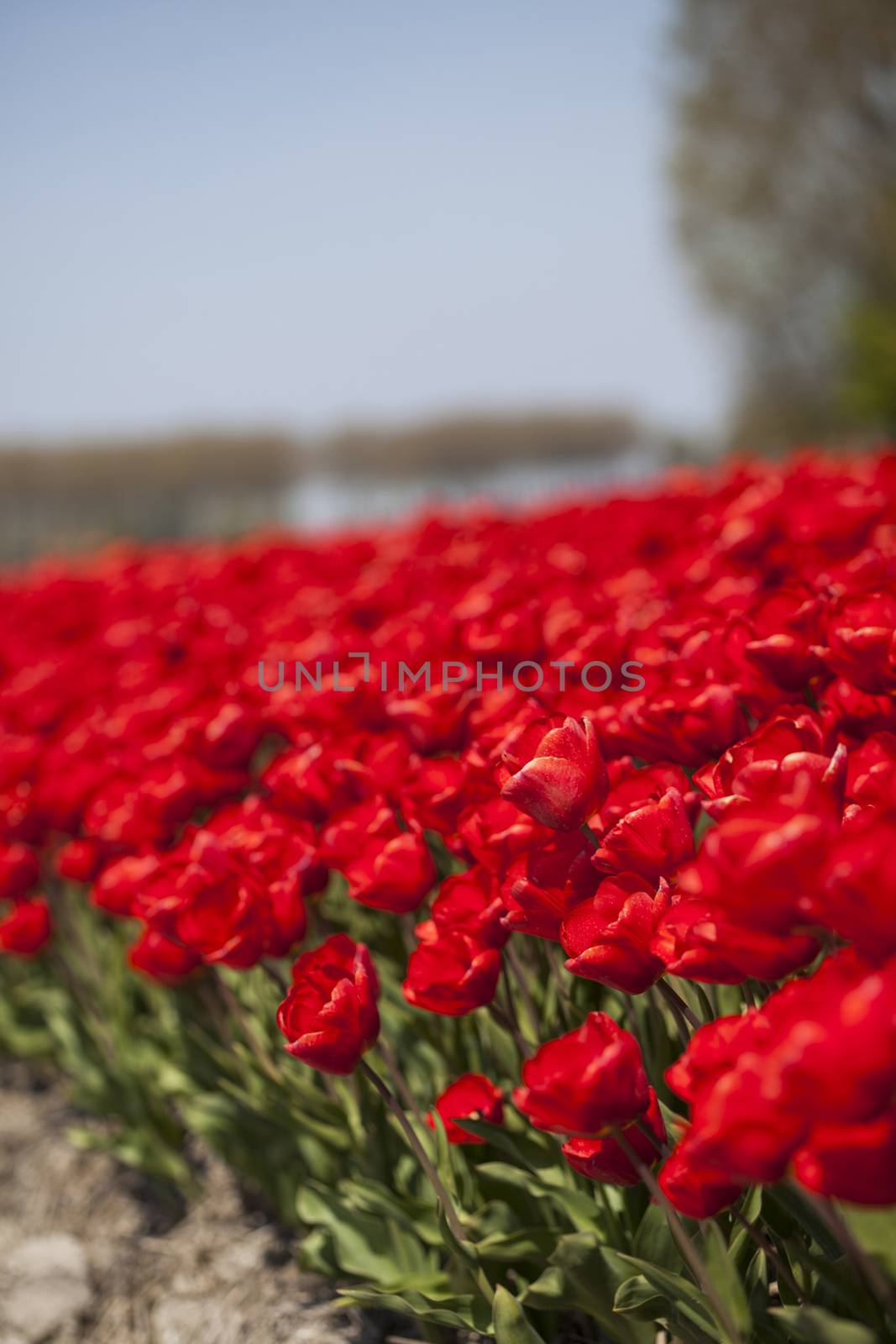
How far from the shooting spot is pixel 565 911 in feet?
4.40

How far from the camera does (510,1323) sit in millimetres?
1596

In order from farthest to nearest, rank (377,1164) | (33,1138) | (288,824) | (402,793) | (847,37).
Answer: (847,37) < (33,1138) < (377,1164) < (288,824) < (402,793)

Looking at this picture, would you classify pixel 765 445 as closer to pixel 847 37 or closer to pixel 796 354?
pixel 796 354

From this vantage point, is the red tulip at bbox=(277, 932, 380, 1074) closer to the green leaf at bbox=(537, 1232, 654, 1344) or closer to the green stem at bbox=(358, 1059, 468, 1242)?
the green stem at bbox=(358, 1059, 468, 1242)

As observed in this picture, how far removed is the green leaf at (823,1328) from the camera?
3.69 ft

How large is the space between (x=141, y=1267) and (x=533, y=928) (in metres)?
1.80

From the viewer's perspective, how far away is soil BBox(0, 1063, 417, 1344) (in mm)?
2213

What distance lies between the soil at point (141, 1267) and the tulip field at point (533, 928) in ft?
0.31

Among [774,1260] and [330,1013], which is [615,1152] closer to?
[774,1260]

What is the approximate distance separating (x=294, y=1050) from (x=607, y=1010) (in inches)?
26.1

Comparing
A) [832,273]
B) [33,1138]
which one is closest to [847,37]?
[832,273]

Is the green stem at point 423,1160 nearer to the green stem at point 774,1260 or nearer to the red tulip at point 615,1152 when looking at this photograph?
the red tulip at point 615,1152

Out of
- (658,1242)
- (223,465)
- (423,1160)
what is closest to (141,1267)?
(423,1160)

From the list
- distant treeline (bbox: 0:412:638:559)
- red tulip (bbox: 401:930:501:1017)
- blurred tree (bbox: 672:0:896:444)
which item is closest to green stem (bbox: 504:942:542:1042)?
red tulip (bbox: 401:930:501:1017)
